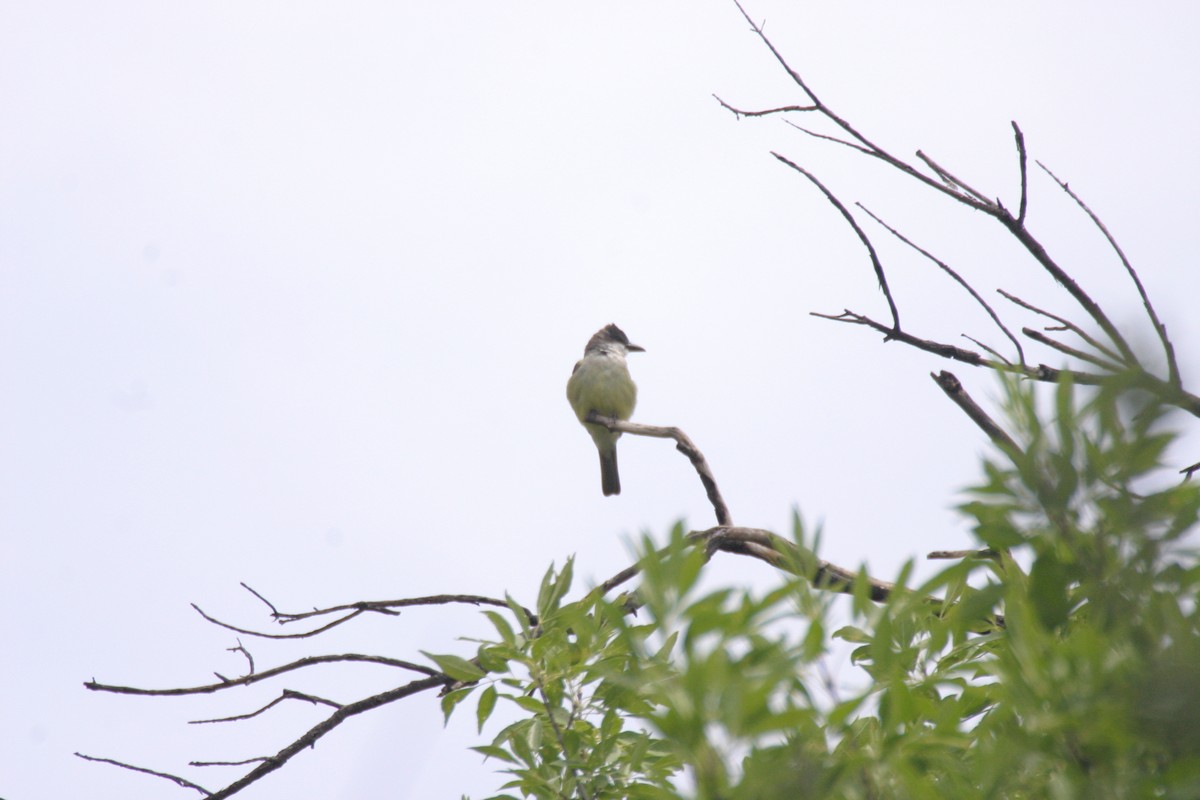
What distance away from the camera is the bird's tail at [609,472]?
11.5 m

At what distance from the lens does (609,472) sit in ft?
37.9

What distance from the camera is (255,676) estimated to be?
13.8 feet

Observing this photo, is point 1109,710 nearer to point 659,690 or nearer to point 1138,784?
point 1138,784

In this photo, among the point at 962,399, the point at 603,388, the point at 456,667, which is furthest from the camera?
the point at 603,388

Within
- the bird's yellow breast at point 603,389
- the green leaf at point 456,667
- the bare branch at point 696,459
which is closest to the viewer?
the green leaf at point 456,667

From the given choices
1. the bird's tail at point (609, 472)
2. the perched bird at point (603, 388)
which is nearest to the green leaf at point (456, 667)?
the perched bird at point (603, 388)

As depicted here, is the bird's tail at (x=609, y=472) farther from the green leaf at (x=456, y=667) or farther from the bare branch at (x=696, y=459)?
the green leaf at (x=456, y=667)

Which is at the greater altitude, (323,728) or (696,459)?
(696,459)

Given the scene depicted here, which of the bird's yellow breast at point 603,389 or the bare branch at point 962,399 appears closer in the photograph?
the bare branch at point 962,399

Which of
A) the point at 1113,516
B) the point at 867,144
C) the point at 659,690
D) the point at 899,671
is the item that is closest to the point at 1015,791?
the point at 899,671

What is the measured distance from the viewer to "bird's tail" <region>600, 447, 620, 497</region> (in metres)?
11.5

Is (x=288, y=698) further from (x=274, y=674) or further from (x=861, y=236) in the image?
(x=861, y=236)

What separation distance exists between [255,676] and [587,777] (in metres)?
2.32

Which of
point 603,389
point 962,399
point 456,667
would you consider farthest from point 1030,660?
point 603,389
